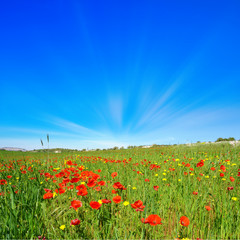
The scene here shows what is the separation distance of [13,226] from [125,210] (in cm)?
158

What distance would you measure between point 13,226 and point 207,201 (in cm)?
290

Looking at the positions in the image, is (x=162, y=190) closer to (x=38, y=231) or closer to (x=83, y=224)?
(x=83, y=224)

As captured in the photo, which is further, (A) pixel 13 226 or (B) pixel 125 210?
(B) pixel 125 210

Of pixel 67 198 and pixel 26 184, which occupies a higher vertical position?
pixel 26 184

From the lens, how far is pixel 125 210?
8.67 feet

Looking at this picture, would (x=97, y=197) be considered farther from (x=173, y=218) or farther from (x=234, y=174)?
(x=234, y=174)

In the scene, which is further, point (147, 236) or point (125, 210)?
point (125, 210)

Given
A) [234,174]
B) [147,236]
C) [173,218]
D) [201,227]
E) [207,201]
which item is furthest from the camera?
[234,174]

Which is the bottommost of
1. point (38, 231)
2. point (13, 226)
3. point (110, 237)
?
point (110, 237)

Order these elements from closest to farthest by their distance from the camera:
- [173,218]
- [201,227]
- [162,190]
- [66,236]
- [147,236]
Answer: [66,236], [147,236], [201,227], [173,218], [162,190]

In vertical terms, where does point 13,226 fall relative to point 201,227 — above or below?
above

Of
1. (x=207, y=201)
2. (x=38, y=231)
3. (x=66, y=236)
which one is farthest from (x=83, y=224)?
(x=207, y=201)

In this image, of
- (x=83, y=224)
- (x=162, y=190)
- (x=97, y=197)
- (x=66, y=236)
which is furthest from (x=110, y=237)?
(x=162, y=190)

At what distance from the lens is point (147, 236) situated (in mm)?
2049
